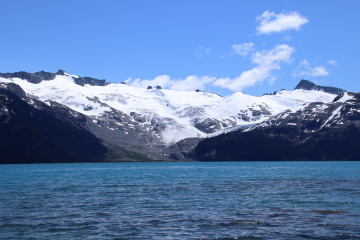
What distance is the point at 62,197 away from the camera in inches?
2768

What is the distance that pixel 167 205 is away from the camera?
5853 cm

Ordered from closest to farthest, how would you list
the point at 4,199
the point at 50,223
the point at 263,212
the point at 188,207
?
the point at 50,223 → the point at 263,212 → the point at 188,207 → the point at 4,199

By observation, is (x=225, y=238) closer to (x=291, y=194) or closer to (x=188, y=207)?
(x=188, y=207)

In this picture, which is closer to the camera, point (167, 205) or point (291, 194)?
point (167, 205)

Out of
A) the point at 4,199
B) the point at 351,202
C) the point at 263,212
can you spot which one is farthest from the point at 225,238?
the point at 4,199

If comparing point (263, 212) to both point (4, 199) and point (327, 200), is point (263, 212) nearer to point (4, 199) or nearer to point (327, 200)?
point (327, 200)

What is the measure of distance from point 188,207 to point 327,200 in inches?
1011

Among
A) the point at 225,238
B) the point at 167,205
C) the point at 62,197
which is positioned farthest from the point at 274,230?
the point at 62,197

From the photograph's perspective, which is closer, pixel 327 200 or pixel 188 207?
pixel 188 207

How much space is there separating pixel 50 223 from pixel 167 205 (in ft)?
66.9

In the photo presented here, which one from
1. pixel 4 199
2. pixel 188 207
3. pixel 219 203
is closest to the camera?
pixel 188 207

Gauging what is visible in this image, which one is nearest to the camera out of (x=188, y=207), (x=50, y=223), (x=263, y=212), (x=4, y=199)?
(x=50, y=223)

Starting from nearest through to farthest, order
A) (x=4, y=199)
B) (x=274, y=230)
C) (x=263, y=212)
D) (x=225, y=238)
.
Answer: (x=225, y=238)
(x=274, y=230)
(x=263, y=212)
(x=4, y=199)

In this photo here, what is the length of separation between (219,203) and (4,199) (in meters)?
41.1
